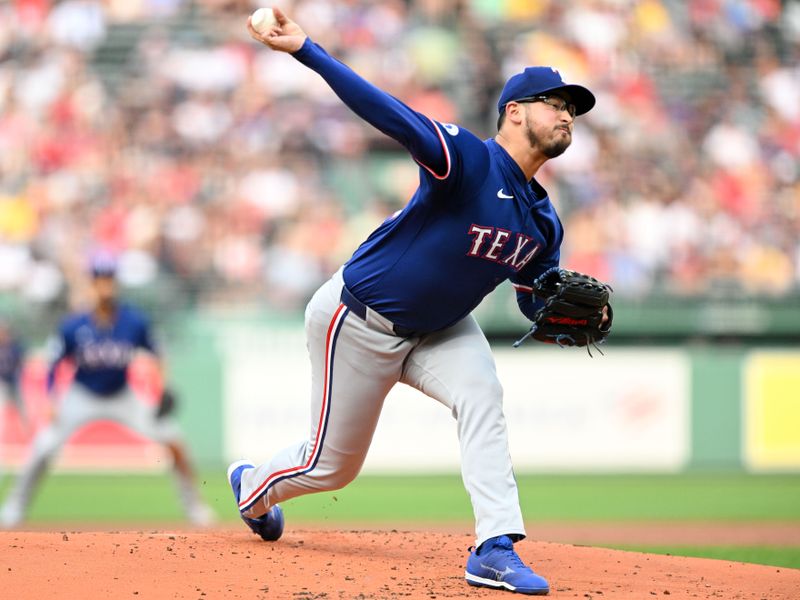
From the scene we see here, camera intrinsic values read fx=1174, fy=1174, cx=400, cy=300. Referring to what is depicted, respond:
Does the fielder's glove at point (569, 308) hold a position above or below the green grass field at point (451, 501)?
above

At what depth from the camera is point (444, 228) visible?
4.38m

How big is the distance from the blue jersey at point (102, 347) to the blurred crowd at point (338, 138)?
3.83 metres

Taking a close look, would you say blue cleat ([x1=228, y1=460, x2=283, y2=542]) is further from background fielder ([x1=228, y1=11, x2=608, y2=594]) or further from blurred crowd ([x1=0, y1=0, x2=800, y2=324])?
blurred crowd ([x1=0, y1=0, x2=800, y2=324])

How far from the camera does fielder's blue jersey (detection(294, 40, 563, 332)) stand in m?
4.11

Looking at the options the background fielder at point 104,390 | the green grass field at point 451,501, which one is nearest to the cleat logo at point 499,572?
the green grass field at point 451,501

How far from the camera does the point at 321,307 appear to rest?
4.74 metres

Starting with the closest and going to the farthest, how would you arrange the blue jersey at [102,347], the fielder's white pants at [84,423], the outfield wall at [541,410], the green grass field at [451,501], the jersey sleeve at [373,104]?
the jersey sleeve at [373,104], the fielder's white pants at [84,423], the blue jersey at [102,347], the green grass field at [451,501], the outfield wall at [541,410]

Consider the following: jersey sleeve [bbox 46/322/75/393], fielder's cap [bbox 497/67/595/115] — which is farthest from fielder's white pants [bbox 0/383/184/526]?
fielder's cap [bbox 497/67/595/115]

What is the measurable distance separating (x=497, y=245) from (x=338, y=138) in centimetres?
1021

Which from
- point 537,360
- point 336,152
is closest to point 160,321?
point 336,152

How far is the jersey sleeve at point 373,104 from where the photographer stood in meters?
4.04

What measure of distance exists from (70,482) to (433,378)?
8.45 meters

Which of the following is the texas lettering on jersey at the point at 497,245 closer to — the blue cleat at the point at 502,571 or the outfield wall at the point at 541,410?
the blue cleat at the point at 502,571

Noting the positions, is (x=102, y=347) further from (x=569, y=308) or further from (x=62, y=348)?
(x=569, y=308)
